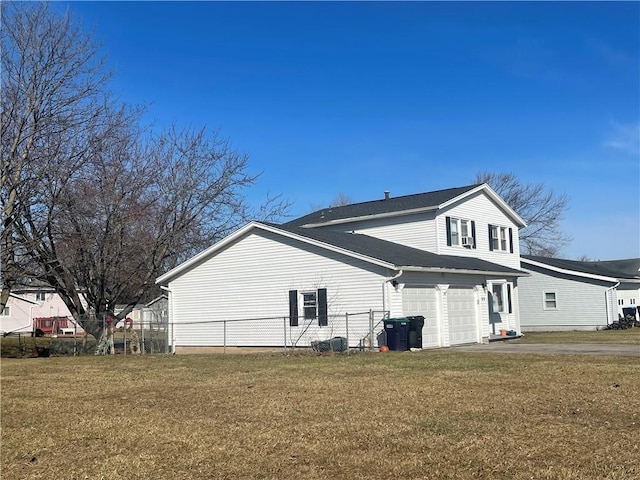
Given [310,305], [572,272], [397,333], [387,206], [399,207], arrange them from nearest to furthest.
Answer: [397,333]
[310,305]
[399,207]
[387,206]
[572,272]

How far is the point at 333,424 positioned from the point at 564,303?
29.6 metres

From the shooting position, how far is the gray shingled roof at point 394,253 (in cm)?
2022

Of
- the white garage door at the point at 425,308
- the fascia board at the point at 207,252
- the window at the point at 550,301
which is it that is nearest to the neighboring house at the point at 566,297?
the window at the point at 550,301

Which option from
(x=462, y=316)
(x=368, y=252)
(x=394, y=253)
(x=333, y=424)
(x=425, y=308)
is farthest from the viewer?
(x=462, y=316)

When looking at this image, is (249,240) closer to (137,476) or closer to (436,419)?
(436,419)

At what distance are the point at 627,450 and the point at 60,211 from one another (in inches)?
852

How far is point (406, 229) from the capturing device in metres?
25.6

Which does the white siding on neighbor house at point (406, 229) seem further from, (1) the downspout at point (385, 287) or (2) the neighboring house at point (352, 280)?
(1) the downspout at point (385, 287)

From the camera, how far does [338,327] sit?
20484mm

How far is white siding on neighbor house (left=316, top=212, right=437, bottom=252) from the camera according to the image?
24.8m

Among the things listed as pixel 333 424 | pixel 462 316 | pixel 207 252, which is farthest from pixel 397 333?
pixel 333 424

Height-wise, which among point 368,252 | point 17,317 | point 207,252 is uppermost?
point 207,252

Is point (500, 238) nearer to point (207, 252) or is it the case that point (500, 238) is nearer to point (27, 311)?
point (207, 252)

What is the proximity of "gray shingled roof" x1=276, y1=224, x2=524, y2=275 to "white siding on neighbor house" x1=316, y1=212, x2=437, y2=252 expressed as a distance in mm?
508
